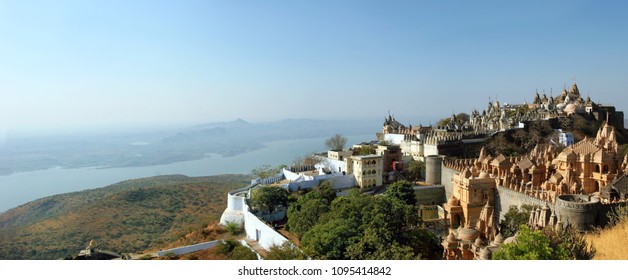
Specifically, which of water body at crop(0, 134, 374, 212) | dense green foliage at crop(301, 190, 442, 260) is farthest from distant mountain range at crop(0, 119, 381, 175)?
dense green foliage at crop(301, 190, 442, 260)

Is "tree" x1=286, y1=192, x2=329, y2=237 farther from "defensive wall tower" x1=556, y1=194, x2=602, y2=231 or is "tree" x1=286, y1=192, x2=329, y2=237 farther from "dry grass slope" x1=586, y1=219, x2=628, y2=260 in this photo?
"dry grass slope" x1=586, y1=219, x2=628, y2=260

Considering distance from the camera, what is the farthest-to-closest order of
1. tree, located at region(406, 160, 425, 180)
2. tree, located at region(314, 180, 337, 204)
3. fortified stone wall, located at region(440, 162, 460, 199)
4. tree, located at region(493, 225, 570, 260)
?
tree, located at region(406, 160, 425, 180) < fortified stone wall, located at region(440, 162, 460, 199) < tree, located at region(314, 180, 337, 204) < tree, located at region(493, 225, 570, 260)

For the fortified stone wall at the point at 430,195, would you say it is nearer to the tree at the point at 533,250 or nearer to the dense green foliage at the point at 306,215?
the dense green foliage at the point at 306,215

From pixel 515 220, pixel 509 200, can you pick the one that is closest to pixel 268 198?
pixel 509 200

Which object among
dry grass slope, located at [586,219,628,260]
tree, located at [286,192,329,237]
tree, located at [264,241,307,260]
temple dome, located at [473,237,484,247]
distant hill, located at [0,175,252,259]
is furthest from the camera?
distant hill, located at [0,175,252,259]

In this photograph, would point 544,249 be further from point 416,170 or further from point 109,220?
point 109,220

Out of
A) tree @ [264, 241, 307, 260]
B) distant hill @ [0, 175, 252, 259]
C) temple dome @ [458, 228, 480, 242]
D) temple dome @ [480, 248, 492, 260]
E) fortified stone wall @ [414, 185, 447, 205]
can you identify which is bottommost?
distant hill @ [0, 175, 252, 259]
